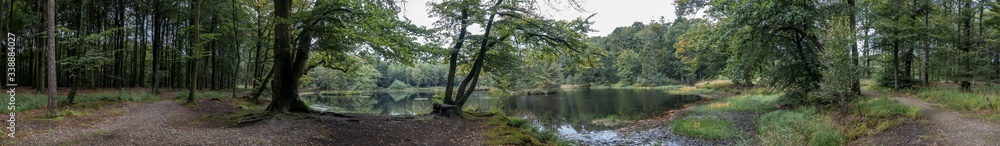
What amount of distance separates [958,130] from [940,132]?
37 centimetres

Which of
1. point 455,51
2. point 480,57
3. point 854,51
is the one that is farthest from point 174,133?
point 854,51

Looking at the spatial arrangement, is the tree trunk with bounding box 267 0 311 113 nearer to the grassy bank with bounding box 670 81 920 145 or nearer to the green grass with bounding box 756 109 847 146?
the grassy bank with bounding box 670 81 920 145

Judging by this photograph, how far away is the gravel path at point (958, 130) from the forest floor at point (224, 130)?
29.7 ft

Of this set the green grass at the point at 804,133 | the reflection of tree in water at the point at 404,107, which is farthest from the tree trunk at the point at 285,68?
the green grass at the point at 804,133

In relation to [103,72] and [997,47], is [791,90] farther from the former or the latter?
[103,72]

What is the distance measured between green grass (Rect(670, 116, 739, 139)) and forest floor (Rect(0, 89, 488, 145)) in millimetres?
5921

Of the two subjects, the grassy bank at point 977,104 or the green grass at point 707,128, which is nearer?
the grassy bank at point 977,104

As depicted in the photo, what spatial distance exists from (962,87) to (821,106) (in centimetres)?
913

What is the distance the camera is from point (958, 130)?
8.62m

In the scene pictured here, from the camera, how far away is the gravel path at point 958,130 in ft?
25.3

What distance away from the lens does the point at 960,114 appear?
1048 centimetres

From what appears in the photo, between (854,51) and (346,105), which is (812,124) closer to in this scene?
(854,51)

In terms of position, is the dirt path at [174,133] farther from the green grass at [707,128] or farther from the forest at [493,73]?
the green grass at [707,128]

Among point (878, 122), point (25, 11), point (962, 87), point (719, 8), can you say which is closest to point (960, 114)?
point (878, 122)
